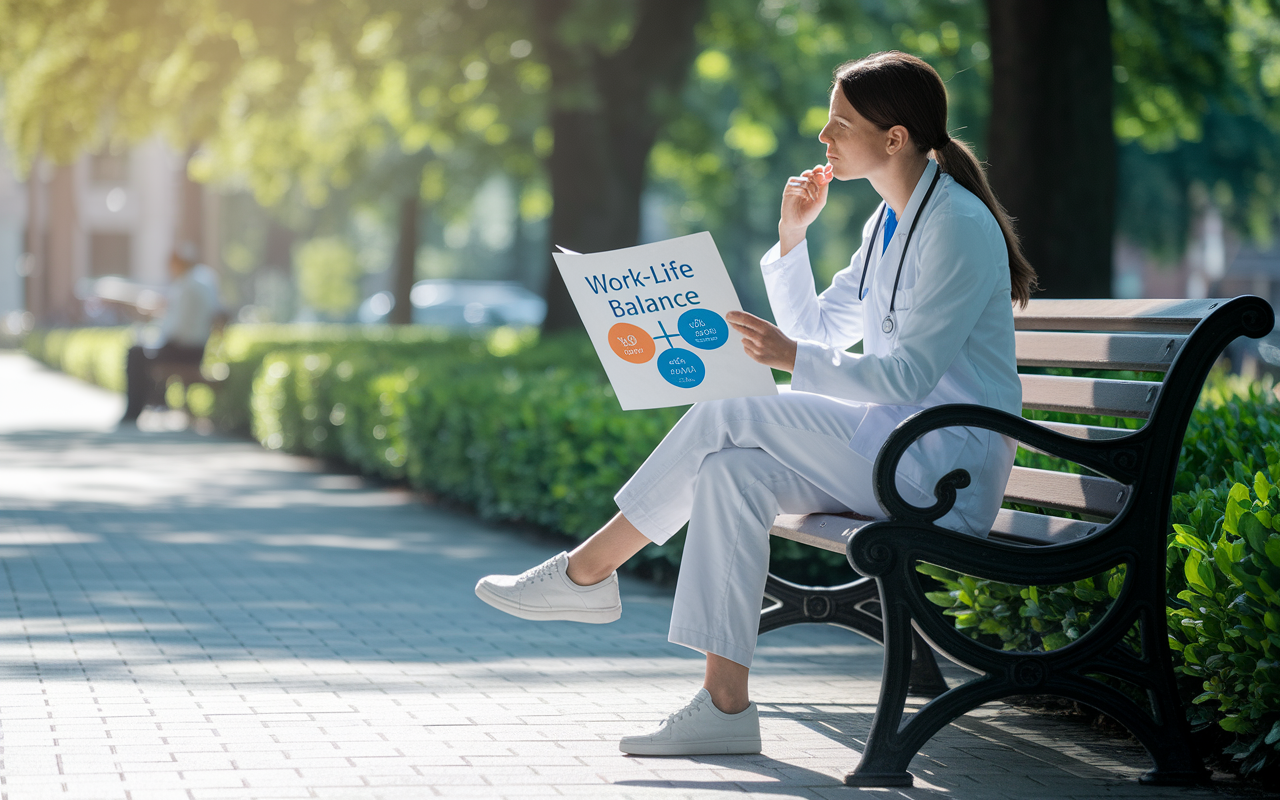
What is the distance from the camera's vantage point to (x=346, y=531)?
27.4 feet

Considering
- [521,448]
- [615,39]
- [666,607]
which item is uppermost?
[615,39]

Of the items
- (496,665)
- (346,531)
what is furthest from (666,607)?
(346,531)

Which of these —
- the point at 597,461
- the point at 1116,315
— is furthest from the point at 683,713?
the point at 597,461

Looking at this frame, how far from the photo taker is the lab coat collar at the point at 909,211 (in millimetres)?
3779

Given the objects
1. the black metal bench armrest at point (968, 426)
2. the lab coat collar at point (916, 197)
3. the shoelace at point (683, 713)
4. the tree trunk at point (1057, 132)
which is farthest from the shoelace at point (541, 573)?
the tree trunk at point (1057, 132)

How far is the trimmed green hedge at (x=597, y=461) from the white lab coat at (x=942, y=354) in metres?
0.53

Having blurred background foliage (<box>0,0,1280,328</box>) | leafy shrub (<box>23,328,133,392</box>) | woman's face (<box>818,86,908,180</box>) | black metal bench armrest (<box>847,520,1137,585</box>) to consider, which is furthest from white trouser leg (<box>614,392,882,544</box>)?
leafy shrub (<box>23,328,133,392</box>)

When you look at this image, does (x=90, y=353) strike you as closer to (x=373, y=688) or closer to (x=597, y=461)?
(x=597, y=461)

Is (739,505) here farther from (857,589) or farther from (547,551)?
(547,551)

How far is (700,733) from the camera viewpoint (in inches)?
144

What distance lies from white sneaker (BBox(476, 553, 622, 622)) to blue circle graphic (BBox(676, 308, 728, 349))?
2.20 feet

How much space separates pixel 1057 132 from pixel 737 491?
5.59 m

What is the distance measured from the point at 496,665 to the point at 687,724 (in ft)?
4.48

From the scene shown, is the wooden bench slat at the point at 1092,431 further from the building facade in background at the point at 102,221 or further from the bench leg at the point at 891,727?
the building facade in background at the point at 102,221
